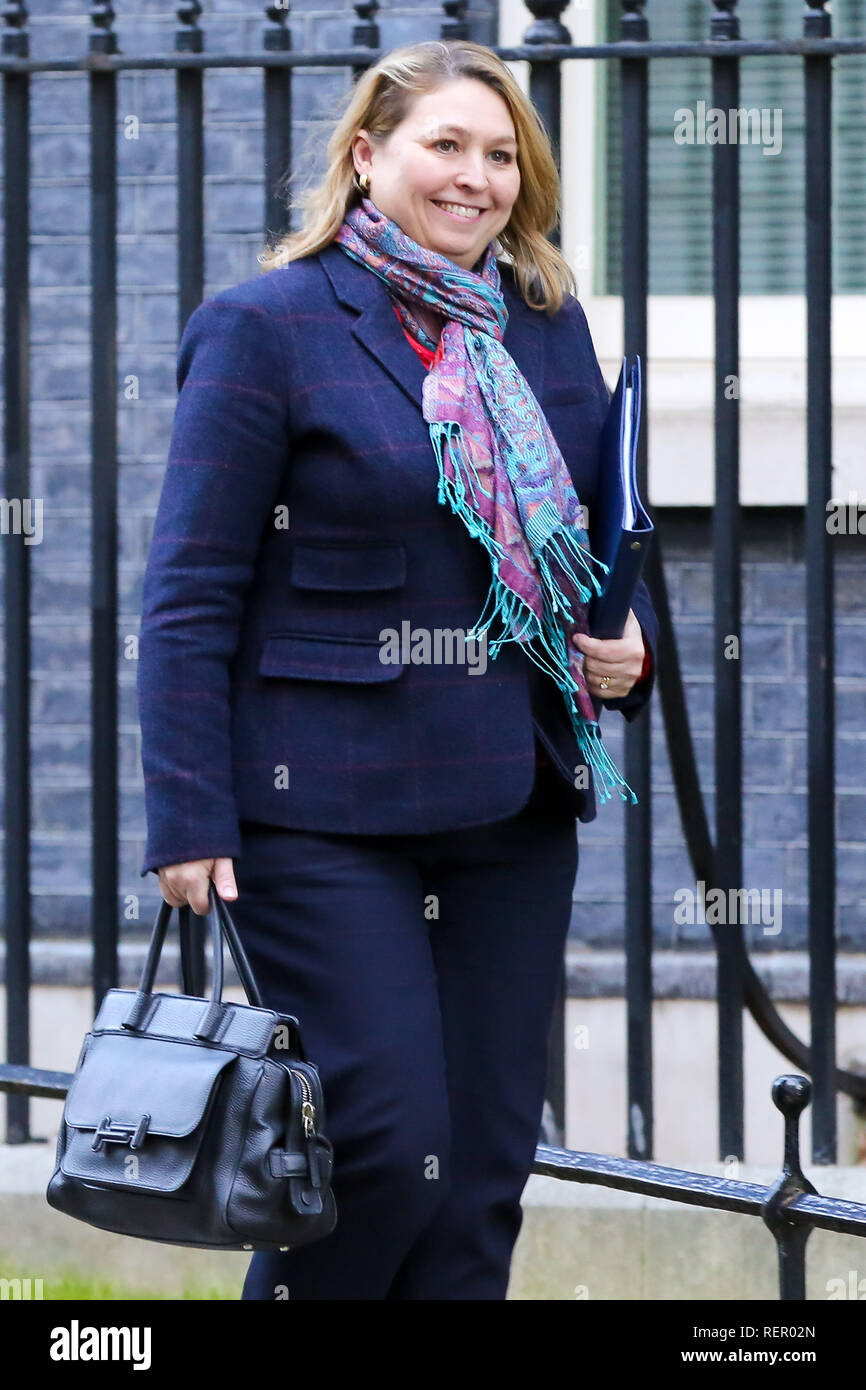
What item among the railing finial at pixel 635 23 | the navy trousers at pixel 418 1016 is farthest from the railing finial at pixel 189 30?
the navy trousers at pixel 418 1016

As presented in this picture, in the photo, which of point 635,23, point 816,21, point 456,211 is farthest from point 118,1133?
point 816,21

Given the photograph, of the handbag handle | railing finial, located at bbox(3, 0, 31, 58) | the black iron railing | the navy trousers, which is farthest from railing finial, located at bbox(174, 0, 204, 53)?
the handbag handle

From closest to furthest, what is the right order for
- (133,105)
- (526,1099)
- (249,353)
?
(249,353) < (526,1099) < (133,105)

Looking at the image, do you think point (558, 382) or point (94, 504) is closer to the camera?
point (558, 382)

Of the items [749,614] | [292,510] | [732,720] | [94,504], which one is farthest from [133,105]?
[292,510]

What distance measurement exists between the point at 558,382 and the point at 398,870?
0.69 metres

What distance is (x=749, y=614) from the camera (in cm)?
448

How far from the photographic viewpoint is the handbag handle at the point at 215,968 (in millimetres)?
2113

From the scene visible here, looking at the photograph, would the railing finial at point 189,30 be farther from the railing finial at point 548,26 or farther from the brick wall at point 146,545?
the brick wall at point 146,545

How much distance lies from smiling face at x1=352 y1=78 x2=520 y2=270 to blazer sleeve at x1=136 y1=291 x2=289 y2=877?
25 centimetres

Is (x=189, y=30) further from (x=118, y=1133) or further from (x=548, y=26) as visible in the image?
(x=118, y=1133)

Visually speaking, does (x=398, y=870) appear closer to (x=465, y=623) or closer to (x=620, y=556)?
(x=465, y=623)

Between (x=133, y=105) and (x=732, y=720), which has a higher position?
(x=133, y=105)

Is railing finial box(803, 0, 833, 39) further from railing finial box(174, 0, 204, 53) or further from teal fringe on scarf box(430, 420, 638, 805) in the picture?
teal fringe on scarf box(430, 420, 638, 805)
